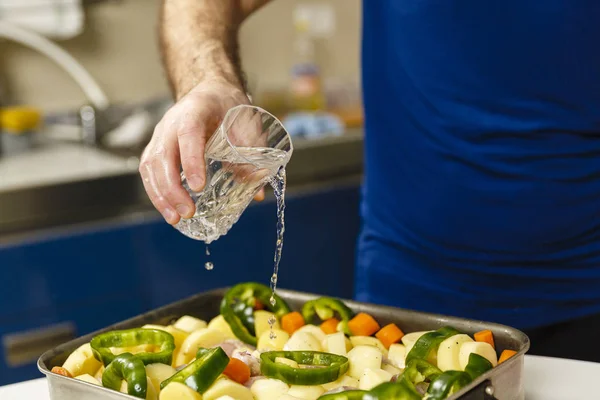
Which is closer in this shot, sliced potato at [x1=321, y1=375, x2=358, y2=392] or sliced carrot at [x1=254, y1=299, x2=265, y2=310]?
sliced potato at [x1=321, y1=375, x2=358, y2=392]

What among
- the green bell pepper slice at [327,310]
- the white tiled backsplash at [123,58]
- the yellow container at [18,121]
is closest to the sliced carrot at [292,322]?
the green bell pepper slice at [327,310]

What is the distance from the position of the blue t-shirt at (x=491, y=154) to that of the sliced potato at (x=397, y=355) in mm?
400

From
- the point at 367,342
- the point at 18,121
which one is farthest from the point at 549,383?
the point at 18,121

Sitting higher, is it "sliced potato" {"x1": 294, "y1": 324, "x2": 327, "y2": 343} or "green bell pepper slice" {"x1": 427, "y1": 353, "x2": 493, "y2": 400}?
"green bell pepper slice" {"x1": 427, "y1": 353, "x2": 493, "y2": 400}

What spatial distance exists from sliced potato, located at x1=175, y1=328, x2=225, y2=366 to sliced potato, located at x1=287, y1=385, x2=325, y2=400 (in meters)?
0.16

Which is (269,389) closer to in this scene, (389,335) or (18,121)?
(389,335)

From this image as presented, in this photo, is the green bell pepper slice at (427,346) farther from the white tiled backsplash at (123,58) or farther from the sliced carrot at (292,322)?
the white tiled backsplash at (123,58)

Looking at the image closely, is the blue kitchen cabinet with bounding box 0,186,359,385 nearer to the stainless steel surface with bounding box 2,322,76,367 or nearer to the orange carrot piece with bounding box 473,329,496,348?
the stainless steel surface with bounding box 2,322,76,367

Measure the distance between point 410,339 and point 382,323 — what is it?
0.07 metres

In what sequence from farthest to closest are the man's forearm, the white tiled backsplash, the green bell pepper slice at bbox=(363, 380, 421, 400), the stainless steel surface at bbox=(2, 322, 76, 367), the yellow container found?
1. the white tiled backsplash
2. the yellow container
3. the stainless steel surface at bbox=(2, 322, 76, 367)
4. the man's forearm
5. the green bell pepper slice at bbox=(363, 380, 421, 400)

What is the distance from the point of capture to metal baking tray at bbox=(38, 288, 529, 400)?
783 mm

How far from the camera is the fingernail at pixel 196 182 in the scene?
2.96 feet

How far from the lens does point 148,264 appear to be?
6.78ft

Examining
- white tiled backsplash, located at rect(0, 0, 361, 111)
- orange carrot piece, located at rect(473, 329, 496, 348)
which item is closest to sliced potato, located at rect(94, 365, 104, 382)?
orange carrot piece, located at rect(473, 329, 496, 348)
